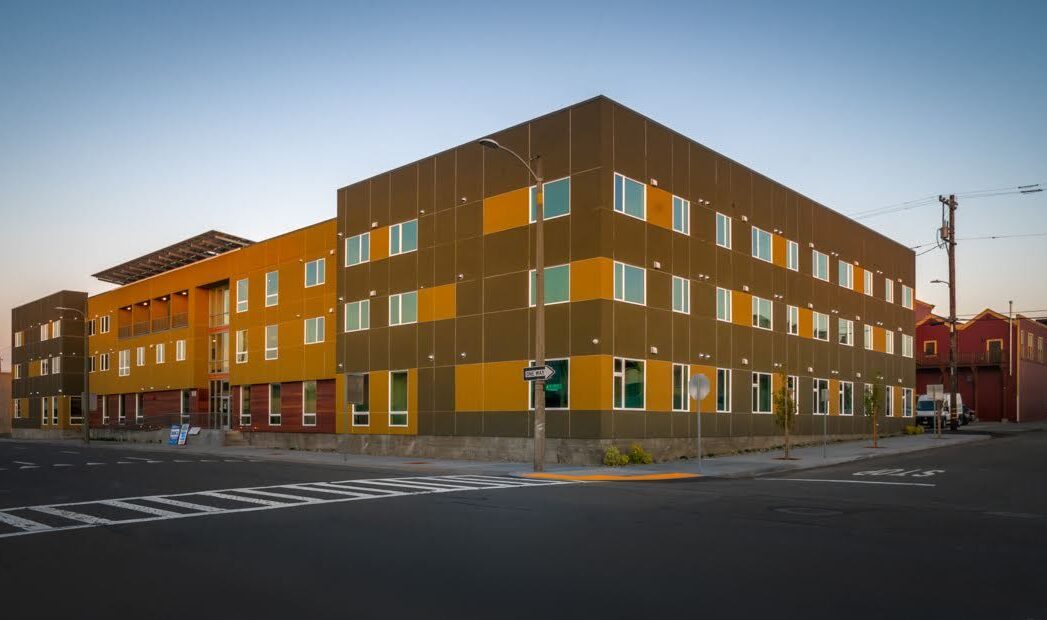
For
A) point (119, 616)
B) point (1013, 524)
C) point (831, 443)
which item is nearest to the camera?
point (119, 616)

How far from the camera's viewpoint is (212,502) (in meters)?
16.3

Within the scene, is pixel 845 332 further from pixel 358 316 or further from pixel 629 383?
pixel 358 316

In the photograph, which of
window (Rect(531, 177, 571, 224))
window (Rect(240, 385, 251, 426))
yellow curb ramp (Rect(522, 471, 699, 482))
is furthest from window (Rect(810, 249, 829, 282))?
window (Rect(240, 385, 251, 426))

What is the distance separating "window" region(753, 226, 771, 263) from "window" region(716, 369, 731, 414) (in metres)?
6.24

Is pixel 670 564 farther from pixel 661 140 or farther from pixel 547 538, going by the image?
pixel 661 140

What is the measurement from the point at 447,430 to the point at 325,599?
26.0 meters

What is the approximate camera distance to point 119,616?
287 inches

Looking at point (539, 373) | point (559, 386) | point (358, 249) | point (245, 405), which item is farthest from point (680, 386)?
point (245, 405)

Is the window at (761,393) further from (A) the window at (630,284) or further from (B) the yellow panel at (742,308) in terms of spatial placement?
(A) the window at (630,284)

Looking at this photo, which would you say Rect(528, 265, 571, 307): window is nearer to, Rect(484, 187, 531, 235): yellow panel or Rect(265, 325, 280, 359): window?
Rect(484, 187, 531, 235): yellow panel

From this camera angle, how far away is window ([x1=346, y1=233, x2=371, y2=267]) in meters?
38.9

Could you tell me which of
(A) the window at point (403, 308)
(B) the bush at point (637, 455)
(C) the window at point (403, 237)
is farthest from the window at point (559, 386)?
(C) the window at point (403, 237)

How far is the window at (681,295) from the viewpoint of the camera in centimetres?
3206

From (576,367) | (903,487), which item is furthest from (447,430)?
(903,487)
